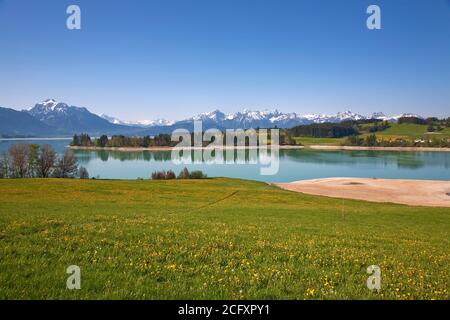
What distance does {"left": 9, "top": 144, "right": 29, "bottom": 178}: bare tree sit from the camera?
311ft

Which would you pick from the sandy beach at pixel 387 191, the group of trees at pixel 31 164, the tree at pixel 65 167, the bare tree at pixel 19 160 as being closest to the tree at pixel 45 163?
the group of trees at pixel 31 164

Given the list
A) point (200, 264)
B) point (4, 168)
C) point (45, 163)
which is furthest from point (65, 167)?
point (200, 264)

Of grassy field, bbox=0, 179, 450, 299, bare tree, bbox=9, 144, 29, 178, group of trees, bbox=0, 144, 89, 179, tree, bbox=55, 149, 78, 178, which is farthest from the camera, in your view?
tree, bbox=55, 149, 78, 178

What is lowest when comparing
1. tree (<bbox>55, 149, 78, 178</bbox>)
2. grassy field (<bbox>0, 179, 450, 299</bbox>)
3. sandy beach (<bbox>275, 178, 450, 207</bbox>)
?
sandy beach (<bbox>275, 178, 450, 207</bbox>)

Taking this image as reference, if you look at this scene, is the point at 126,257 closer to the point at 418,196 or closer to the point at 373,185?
the point at 418,196

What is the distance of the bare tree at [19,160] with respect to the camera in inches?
3730

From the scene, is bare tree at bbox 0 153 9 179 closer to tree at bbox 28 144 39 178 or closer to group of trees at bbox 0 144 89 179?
group of trees at bbox 0 144 89 179

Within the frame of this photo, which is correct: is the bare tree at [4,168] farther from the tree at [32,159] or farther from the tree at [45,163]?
the tree at [45,163]

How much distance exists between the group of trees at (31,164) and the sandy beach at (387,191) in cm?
6897

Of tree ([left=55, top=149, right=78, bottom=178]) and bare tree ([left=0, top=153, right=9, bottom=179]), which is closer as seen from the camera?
bare tree ([left=0, top=153, right=9, bottom=179])

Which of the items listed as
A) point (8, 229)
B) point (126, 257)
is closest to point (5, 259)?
point (126, 257)

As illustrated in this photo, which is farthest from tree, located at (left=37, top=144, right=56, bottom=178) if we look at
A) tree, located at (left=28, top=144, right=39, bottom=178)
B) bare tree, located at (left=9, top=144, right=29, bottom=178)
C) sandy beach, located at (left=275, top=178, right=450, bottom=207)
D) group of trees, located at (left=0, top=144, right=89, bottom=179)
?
sandy beach, located at (left=275, top=178, right=450, bottom=207)
